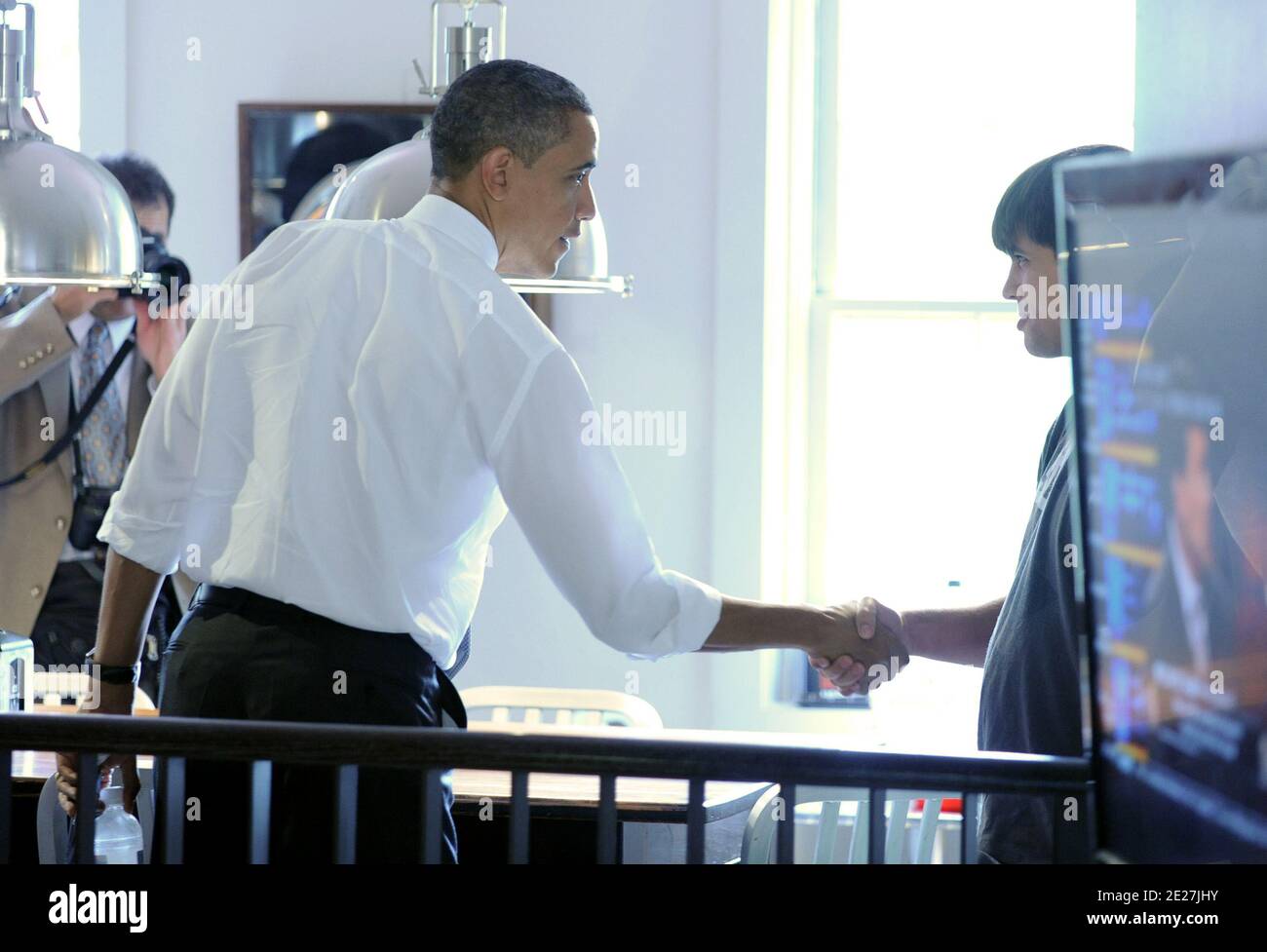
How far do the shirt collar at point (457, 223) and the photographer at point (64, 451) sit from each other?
1.72 meters

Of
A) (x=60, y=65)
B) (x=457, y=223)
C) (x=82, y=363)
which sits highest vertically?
(x=60, y=65)

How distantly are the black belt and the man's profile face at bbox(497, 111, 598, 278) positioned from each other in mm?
595

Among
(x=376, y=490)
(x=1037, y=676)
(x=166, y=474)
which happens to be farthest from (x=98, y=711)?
(x=1037, y=676)

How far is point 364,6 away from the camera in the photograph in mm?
4336

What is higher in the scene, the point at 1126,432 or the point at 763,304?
the point at 763,304

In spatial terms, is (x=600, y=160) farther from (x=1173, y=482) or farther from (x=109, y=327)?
(x=1173, y=482)

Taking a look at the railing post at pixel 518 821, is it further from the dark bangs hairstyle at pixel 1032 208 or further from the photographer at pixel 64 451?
the photographer at pixel 64 451

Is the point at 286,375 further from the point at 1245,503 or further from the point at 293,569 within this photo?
the point at 1245,503

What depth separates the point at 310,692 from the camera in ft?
6.25

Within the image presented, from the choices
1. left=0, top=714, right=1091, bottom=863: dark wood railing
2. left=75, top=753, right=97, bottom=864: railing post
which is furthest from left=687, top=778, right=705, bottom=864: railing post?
left=75, top=753, right=97, bottom=864: railing post

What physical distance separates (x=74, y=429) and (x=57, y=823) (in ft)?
4.28

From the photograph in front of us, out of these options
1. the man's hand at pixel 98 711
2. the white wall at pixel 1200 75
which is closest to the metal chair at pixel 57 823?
the man's hand at pixel 98 711
